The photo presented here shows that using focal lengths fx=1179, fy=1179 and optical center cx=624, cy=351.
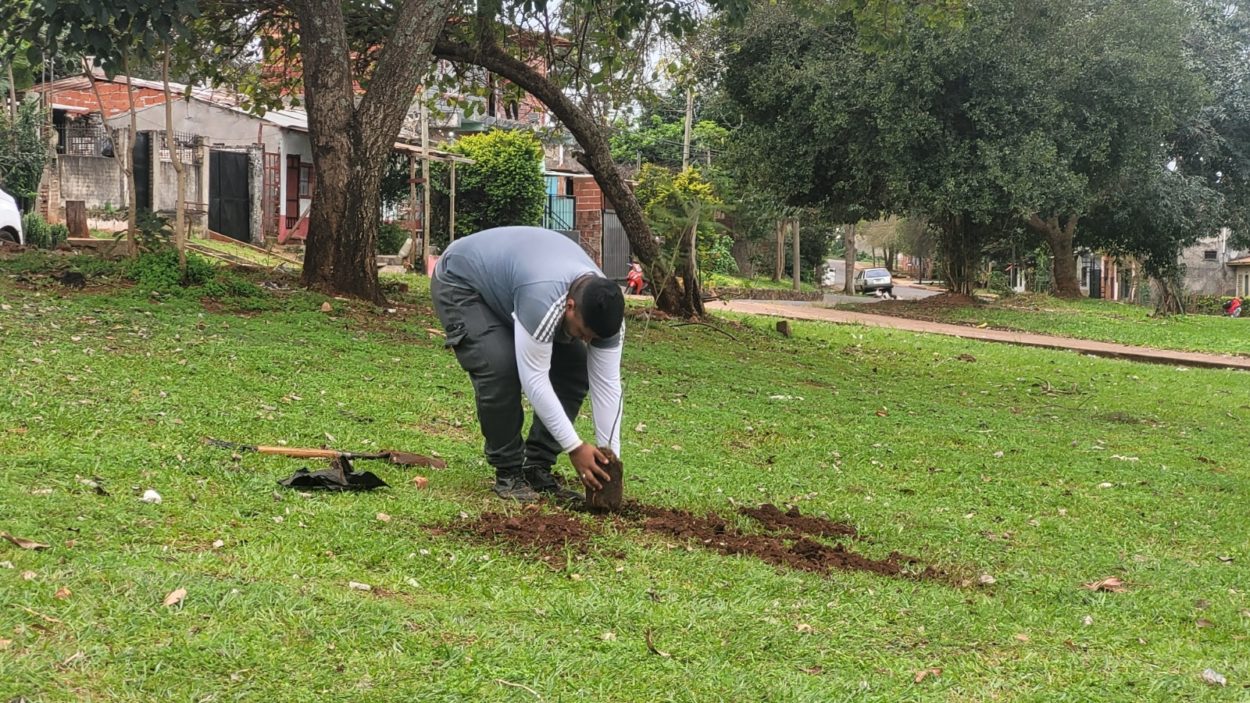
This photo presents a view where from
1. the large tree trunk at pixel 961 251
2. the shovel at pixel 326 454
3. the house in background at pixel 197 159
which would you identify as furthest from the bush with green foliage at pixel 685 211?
the shovel at pixel 326 454

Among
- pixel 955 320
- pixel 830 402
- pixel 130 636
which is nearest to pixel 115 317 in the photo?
pixel 830 402

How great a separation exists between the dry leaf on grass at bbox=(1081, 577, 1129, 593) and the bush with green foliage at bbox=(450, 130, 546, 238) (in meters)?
26.4

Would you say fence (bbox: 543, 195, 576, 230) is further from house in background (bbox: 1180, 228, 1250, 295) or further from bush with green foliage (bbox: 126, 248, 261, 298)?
house in background (bbox: 1180, 228, 1250, 295)

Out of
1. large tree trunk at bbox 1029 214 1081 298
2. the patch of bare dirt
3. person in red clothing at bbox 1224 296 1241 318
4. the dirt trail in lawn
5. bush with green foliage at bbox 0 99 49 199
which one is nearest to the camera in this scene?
the patch of bare dirt

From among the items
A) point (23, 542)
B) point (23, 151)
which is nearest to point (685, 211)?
point (23, 542)

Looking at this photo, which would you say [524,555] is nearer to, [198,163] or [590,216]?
[198,163]

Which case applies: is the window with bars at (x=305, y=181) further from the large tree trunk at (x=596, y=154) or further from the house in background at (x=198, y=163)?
the large tree trunk at (x=596, y=154)

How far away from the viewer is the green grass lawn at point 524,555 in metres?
3.28

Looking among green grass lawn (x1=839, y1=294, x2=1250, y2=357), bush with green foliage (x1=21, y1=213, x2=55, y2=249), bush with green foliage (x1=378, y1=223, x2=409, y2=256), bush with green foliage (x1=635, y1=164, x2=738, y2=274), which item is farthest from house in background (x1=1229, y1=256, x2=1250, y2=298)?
bush with green foliage (x1=21, y1=213, x2=55, y2=249)

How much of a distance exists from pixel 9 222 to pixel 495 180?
17.3 metres

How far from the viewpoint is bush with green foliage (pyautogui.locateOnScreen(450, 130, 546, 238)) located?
101ft

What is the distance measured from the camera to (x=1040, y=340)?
2083cm

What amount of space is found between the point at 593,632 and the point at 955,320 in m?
22.2

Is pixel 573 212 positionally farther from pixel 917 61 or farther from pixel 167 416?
pixel 167 416
